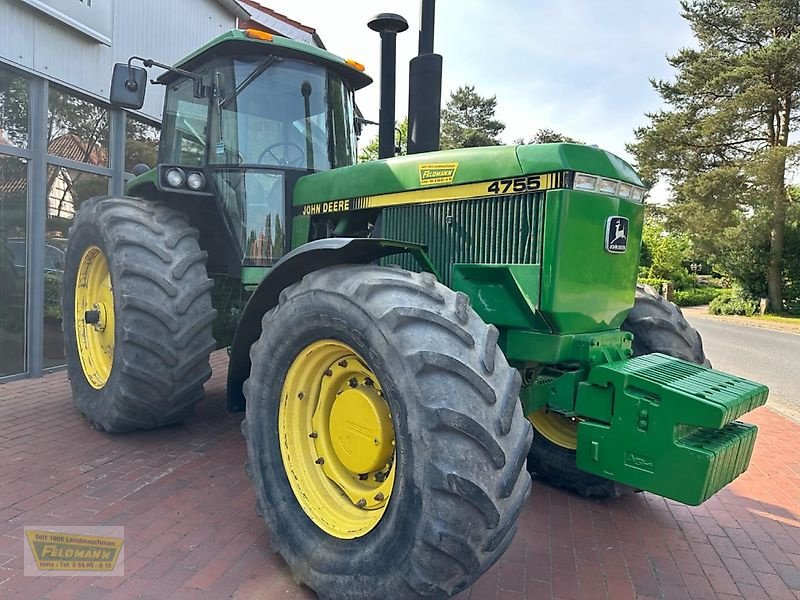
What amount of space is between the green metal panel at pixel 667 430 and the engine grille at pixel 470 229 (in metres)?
0.71

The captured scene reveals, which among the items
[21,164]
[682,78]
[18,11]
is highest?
[682,78]

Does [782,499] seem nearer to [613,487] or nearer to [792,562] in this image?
[792,562]

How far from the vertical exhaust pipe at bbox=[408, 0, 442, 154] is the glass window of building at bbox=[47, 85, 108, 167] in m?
4.18

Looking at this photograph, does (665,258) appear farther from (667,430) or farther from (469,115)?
(667,430)

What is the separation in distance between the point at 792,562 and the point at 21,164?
22.8 feet

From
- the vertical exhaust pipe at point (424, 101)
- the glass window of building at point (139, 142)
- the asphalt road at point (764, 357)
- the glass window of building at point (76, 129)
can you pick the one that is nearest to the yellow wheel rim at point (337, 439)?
the vertical exhaust pipe at point (424, 101)

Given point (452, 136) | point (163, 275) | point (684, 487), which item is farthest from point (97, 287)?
point (452, 136)

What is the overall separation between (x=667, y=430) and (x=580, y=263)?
833 millimetres

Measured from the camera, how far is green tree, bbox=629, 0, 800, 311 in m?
21.4

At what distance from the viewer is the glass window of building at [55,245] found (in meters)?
6.33

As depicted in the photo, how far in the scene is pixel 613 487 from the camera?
3.58 metres

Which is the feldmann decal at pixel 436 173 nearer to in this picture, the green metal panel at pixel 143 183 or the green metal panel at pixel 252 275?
the green metal panel at pixel 252 275

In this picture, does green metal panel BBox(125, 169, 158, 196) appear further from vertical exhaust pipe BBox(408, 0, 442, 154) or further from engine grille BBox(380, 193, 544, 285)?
engine grille BBox(380, 193, 544, 285)

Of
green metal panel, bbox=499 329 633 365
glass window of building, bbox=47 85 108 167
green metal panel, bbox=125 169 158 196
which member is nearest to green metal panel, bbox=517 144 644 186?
green metal panel, bbox=499 329 633 365
